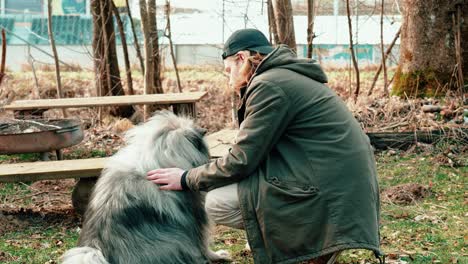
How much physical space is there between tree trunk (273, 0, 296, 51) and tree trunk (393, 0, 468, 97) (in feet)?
5.25

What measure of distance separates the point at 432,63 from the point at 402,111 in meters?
0.97

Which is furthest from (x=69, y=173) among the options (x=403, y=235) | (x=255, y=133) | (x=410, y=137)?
(x=410, y=137)

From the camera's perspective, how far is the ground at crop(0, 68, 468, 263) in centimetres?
446

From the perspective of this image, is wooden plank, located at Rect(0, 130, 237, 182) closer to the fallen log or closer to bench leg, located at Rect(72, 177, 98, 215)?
bench leg, located at Rect(72, 177, 98, 215)

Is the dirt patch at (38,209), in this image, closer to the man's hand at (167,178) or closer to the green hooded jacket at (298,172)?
the man's hand at (167,178)

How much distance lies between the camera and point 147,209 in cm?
334

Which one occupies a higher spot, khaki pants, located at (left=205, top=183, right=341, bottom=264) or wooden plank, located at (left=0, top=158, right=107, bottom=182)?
khaki pants, located at (left=205, top=183, right=341, bottom=264)

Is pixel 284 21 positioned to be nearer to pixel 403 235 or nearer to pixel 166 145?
pixel 403 235

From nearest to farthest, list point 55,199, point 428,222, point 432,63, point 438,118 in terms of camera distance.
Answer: point 428,222, point 55,199, point 438,118, point 432,63

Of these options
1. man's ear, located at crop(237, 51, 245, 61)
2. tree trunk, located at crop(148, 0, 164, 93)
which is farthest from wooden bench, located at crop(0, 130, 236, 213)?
tree trunk, located at crop(148, 0, 164, 93)

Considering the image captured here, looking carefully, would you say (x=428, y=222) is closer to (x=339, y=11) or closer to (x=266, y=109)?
(x=266, y=109)

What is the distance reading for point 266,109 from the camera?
320 centimetres

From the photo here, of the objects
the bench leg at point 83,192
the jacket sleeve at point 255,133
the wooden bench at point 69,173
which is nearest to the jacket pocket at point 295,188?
the jacket sleeve at point 255,133

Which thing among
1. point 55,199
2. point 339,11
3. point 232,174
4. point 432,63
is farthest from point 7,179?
point 339,11
